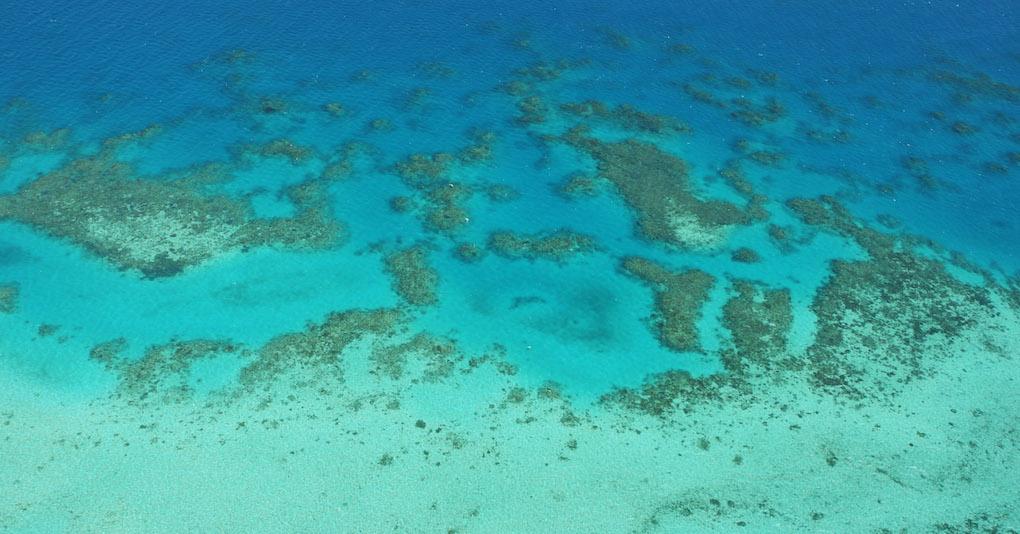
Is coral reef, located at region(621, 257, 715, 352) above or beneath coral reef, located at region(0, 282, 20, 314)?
beneath

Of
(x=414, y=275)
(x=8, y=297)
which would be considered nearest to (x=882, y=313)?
(x=414, y=275)

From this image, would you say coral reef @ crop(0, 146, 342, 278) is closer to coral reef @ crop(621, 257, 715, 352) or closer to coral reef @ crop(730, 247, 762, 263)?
coral reef @ crop(621, 257, 715, 352)

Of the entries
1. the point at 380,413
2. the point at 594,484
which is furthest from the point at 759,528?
the point at 380,413

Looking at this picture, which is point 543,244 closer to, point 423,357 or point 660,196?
point 660,196

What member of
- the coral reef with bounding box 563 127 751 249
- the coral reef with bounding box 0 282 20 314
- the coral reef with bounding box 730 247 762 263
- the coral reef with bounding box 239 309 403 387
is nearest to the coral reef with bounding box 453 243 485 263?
the coral reef with bounding box 239 309 403 387

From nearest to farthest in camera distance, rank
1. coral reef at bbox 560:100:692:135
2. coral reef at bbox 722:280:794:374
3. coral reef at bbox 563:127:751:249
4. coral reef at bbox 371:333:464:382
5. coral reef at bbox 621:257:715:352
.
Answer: coral reef at bbox 371:333:464:382, coral reef at bbox 722:280:794:374, coral reef at bbox 621:257:715:352, coral reef at bbox 563:127:751:249, coral reef at bbox 560:100:692:135

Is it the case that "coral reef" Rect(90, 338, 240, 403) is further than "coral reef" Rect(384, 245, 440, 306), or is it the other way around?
"coral reef" Rect(384, 245, 440, 306)

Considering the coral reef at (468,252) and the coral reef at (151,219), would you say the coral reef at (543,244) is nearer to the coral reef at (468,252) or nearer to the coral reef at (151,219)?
the coral reef at (468,252)

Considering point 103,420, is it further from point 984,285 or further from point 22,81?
point 984,285
